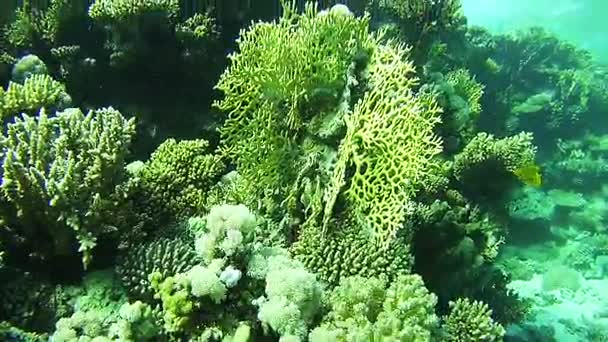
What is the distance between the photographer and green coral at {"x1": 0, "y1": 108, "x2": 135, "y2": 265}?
3.35 meters

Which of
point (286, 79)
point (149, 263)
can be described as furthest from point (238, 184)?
point (149, 263)

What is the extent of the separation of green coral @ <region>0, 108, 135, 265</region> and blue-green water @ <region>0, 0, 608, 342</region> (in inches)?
0.5

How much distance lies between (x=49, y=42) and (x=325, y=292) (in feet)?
15.2

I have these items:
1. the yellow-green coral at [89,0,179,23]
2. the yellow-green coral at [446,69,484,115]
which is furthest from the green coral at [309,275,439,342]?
the yellow-green coral at [446,69,484,115]

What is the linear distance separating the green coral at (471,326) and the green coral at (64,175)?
2.61 m

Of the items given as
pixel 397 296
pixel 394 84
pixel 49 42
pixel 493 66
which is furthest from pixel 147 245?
pixel 493 66

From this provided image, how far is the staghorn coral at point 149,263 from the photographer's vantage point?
3.49 m

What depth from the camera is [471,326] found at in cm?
382

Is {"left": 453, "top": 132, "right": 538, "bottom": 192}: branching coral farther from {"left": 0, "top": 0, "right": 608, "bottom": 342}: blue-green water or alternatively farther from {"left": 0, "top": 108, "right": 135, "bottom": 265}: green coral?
{"left": 0, "top": 108, "right": 135, "bottom": 265}: green coral

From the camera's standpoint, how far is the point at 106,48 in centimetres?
593

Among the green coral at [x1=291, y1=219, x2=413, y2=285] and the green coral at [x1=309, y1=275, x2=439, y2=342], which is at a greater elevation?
the green coral at [x1=291, y1=219, x2=413, y2=285]

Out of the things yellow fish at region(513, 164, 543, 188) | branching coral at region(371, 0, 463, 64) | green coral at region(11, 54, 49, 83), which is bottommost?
green coral at region(11, 54, 49, 83)

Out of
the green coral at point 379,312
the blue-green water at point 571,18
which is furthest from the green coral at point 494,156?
the blue-green water at point 571,18

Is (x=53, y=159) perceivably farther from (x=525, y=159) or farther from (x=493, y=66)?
(x=493, y=66)
